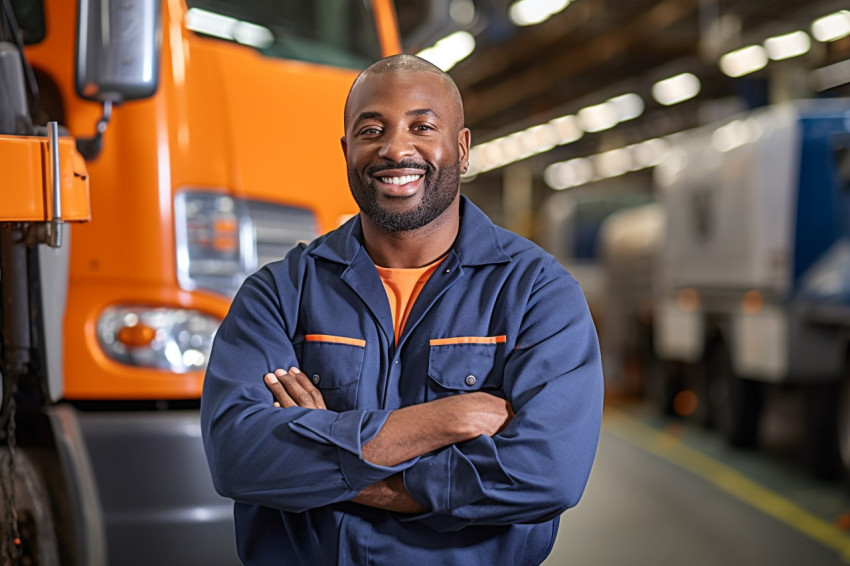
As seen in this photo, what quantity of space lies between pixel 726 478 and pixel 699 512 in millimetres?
1304

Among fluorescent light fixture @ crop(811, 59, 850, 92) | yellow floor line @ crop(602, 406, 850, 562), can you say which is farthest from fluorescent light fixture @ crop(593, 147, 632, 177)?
yellow floor line @ crop(602, 406, 850, 562)

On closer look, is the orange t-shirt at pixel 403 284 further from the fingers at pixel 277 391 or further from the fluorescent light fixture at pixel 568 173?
the fluorescent light fixture at pixel 568 173

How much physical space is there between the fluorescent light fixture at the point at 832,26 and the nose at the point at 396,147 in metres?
13.5

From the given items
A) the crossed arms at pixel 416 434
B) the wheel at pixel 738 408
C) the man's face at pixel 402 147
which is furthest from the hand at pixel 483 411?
the wheel at pixel 738 408

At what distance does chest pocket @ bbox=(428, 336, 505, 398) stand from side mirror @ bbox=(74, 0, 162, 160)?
142cm

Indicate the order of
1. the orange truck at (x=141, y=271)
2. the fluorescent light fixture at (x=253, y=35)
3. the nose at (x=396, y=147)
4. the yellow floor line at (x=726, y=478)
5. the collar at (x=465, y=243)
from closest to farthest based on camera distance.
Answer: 1. the nose at (x=396, y=147)
2. the collar at (x=465, y=243)
3. the orange truck at (x=141, y=271)
4. the fluorescent light fixture at (x=253, y=35)
5. the yellow floor line at (x=726, y=478)

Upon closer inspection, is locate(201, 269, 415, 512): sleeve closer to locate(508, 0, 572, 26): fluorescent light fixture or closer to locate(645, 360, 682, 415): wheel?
locate(645, 360, 682, 415): wheel

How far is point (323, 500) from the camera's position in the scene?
2289 millimetres

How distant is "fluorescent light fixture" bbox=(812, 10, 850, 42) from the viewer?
14609 mm

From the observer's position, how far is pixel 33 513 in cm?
368

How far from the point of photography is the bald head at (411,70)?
2453mm

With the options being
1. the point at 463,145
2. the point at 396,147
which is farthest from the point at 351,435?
the point at 463,145

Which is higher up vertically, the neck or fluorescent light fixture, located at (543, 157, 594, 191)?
fluorescent light fixture, located at (543, 157, 594, 191)

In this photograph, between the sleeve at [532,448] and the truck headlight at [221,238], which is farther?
the truck headlight at [221,238]
